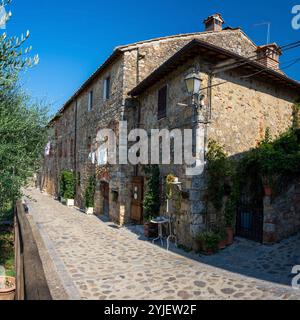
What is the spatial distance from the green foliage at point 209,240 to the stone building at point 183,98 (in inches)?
11.2

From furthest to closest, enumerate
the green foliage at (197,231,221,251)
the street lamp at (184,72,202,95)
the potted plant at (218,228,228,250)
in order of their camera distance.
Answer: the potted plant at (218,228,228,250) → the street lamp at (184,72,202,95) → the green foliage at (197,231,221,251)

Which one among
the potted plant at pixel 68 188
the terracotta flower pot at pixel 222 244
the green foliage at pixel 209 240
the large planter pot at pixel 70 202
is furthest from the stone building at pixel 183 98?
the potted plant at pixel 68 188

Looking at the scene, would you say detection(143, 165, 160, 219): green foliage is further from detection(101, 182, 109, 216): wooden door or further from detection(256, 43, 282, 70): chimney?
detection(256, 43, 282, 70): chimney

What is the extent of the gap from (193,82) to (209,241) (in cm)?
421

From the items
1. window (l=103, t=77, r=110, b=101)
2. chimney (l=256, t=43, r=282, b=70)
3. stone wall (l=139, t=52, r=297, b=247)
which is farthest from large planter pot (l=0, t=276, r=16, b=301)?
chimney (l=256, t=43, r=282, b=70)

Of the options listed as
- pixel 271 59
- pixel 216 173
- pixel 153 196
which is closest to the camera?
pixel 216 173

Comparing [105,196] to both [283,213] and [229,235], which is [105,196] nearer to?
[229,235]

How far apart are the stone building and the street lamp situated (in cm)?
39

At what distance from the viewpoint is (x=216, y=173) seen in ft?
25.4

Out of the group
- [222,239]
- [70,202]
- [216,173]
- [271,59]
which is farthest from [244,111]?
[70,202]

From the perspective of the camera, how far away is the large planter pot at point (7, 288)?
5051 mm

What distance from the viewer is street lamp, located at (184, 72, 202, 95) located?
24.3ft

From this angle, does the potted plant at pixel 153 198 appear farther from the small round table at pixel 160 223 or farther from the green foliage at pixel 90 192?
the green foliage at pixel 90 192
